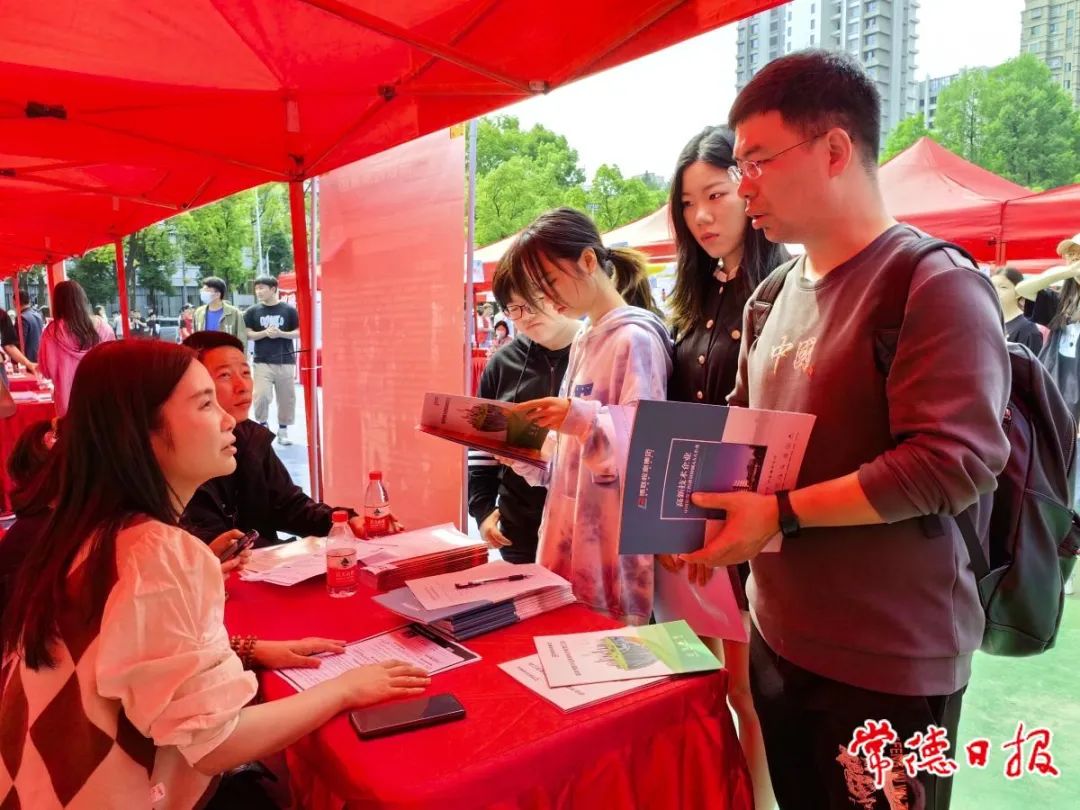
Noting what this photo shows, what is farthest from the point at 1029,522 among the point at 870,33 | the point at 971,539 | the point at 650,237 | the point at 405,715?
the point at 870,33

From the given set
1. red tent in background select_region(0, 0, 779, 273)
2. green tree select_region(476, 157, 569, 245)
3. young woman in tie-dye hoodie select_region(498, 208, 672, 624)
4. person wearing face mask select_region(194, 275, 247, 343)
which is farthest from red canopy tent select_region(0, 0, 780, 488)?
green tree select_region(476, 157, 569, 245)

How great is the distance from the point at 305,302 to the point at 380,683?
2669 millimetres

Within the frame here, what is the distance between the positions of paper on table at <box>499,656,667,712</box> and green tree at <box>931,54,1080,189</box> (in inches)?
950

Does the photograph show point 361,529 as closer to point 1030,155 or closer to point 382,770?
point 382,770

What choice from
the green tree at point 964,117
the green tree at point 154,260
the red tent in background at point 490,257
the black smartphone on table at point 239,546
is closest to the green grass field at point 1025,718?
the black smartphone on table at point 239,546

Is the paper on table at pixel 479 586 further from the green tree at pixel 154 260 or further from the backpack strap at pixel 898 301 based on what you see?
the green tree at pixel 154 260

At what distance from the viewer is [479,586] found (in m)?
1.58

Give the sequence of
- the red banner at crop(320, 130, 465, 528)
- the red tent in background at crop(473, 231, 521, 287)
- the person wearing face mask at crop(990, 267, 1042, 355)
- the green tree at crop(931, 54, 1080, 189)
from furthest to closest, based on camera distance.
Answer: the green tree at crop(931, 54, 1080, 189) → the red tent in background at crop(473, 231, 521, 287) → the person wearing face mask at crop(990, 267, 1042, 355) → the red banner at crop(320, 130, 465, 528)

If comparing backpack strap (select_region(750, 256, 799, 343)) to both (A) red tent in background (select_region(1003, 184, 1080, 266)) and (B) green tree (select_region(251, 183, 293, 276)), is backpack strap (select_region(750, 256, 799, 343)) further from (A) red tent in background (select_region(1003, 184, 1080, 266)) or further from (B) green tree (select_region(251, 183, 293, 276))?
(B) green tree (select_region(251, 183, 293, 276))

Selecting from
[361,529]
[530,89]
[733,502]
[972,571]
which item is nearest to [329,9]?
[530,89]

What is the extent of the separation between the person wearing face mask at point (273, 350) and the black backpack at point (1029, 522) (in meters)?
7.29

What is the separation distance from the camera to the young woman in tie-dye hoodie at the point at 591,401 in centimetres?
169

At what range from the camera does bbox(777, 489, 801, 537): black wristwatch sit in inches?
42.0

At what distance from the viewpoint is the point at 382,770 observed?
958 mm
